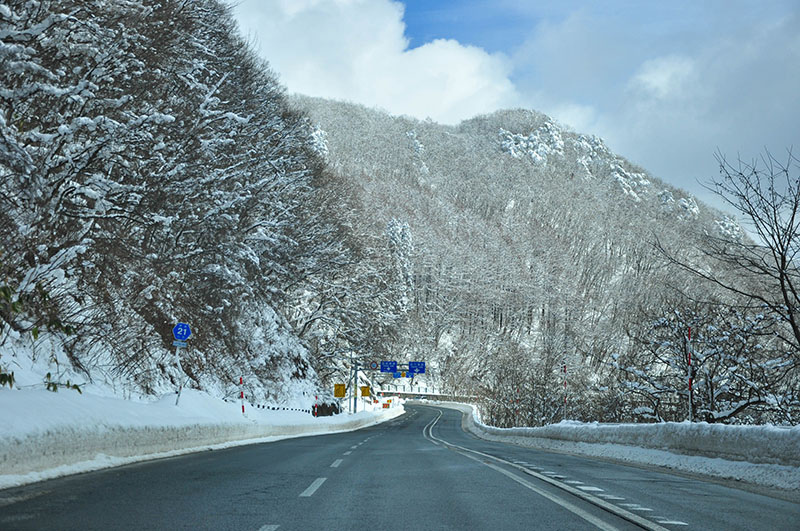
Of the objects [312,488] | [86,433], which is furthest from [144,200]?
[312,488]

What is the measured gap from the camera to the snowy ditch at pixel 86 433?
852cm

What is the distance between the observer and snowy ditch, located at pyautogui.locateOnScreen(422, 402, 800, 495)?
408 inches

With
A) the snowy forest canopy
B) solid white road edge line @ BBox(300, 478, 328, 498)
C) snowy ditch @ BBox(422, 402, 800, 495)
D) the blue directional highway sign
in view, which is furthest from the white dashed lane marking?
the blue directional highway sign

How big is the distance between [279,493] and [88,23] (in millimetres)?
11007

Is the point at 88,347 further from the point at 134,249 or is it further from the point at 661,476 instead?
the point at 661,476

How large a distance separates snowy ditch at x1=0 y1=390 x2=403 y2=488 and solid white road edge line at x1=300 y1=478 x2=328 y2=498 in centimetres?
345

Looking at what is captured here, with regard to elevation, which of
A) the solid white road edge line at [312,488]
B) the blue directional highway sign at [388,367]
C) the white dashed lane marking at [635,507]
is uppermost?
the blue directional highway sign at [388,367]

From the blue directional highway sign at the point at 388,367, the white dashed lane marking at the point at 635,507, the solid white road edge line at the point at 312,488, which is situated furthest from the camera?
the blue directional highway sign at the point at 388,367

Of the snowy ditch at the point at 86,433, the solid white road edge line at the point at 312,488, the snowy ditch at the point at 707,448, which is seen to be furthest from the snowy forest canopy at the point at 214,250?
the solid white road edge line at the point at 312,488

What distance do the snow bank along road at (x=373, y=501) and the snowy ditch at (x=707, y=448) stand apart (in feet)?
2.70

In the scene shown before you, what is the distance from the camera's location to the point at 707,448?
1302 cm

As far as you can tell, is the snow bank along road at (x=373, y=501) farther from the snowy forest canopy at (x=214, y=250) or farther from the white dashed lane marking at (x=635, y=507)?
the snowy forest canopy at (x=214, y=250)

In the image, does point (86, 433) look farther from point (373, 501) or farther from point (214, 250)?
point (214, 250)

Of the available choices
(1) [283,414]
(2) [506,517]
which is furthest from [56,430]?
(1) [283,414]
